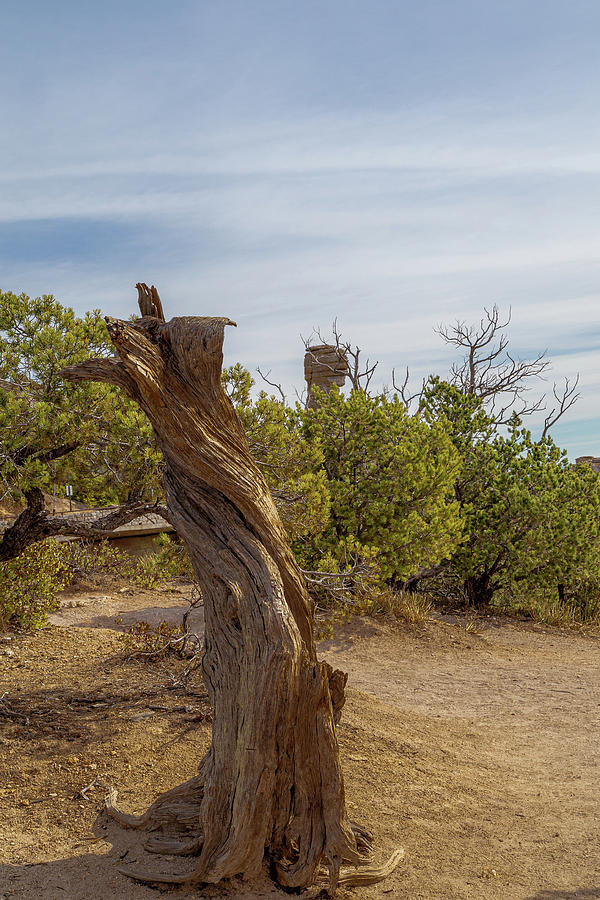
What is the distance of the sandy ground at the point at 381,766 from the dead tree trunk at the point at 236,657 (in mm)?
204

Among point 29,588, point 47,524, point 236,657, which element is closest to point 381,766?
point 236,657

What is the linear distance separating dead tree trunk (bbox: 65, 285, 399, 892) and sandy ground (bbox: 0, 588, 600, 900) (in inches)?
8.0

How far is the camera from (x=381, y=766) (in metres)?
5.34

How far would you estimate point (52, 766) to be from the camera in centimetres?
495

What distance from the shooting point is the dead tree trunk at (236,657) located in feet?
11.6

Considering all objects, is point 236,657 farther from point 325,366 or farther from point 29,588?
point 325,366

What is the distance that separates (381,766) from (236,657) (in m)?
2.22

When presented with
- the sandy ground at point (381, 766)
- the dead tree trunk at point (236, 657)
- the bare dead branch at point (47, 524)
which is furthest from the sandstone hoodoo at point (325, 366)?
the dead tree trunk at point (236, 657)

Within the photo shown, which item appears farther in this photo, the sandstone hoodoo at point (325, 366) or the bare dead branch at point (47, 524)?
the sandstone hoodoo at point (325, 366)

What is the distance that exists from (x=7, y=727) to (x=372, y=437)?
673cm

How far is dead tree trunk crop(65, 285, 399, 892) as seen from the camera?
355 cm

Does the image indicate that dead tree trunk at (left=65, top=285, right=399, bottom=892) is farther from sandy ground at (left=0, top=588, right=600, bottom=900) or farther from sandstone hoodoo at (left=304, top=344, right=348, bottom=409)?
sandstone hoodoo at (left=304, top=344, right=348, bottom=409)

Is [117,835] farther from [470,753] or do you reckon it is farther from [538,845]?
[470,753]

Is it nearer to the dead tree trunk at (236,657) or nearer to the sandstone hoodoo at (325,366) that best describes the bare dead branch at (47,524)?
the dead tree trunk at (236,657)
